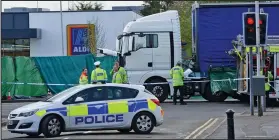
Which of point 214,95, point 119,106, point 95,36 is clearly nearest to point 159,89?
point 214,95

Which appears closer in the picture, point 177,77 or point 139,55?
point 177,77

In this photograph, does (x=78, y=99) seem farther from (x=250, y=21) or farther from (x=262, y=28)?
(x=262, y=28)

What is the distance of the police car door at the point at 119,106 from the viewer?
16.1 metres

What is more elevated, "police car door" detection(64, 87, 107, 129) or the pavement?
"police car door" detection(64, 87, 107, 129)

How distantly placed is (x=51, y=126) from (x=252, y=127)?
584 centimetres

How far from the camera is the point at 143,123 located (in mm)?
16344

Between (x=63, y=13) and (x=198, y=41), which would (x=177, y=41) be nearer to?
(x=198, y=41)

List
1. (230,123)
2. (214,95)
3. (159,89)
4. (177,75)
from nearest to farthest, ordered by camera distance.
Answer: (230,123) → (177,75) → (159,89) → (214,95)

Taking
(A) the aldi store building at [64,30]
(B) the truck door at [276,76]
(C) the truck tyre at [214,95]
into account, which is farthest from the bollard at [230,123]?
(A) the aldi store building at [64,30]

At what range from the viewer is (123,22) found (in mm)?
51875

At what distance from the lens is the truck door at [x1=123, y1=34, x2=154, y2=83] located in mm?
27431

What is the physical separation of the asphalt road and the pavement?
53 centimetres

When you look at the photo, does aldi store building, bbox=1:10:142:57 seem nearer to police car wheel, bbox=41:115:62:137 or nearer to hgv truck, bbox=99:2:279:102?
hgv truck, bbox=99:2:279:102

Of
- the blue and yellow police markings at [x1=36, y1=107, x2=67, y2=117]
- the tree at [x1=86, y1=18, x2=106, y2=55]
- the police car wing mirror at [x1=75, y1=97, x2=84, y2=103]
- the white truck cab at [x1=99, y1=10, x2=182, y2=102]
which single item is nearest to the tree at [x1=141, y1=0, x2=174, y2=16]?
the tree at [x1=86, y1=18, x2=106, y2=55]
